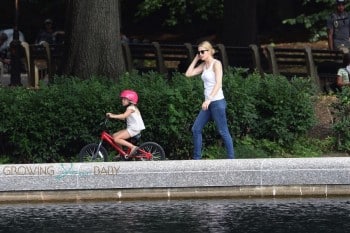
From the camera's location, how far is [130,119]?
14.4 metres

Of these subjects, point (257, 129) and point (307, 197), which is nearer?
point (307, 197)

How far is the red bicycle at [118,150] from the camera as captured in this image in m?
14.3

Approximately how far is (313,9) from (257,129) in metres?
21.6

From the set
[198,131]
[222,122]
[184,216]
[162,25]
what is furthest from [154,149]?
[162,25]

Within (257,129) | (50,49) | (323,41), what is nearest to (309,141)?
(257,129)

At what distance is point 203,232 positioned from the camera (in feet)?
34.3

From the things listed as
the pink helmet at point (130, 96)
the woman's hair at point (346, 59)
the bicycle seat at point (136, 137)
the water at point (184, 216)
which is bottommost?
the water at point (184, 216)

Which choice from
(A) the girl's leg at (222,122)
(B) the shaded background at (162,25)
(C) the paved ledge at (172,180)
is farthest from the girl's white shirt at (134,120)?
(B) the shaded background at (162,25)

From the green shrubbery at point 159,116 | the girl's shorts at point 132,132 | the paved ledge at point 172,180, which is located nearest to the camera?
the paved ledge at point 172,180

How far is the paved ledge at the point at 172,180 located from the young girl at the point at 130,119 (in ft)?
5.54

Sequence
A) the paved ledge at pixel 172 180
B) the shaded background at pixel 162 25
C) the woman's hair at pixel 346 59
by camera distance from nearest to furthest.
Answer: the paved ledge at pixel 172 180, the woman's hair at pixel 346 59, the shaded background at pixel 162 25

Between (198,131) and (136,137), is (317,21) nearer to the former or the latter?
(136,137)

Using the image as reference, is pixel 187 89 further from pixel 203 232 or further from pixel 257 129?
pixel 203 232

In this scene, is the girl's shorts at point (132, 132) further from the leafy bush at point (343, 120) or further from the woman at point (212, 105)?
the leafy bush at point (343, 120)
